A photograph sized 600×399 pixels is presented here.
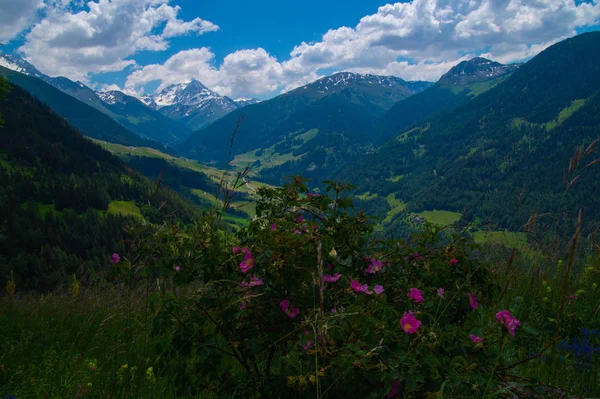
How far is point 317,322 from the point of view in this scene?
205cm

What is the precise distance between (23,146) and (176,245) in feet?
563

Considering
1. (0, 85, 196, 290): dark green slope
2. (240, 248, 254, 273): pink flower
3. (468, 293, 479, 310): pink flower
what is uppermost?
(240, 248, 254, 273): pink flower

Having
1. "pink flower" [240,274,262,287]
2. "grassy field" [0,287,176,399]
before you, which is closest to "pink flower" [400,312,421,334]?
"pink flower" [240,274,262,287]

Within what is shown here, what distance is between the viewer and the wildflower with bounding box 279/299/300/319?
2463mm

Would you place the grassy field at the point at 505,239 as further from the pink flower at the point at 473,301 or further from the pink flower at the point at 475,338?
the pink flower at the point at 475,338

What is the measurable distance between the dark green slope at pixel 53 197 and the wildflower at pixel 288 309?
3130 mm

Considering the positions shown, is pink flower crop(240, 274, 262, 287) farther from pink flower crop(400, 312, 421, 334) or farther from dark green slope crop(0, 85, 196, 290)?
dark green slope crop(0, 85, 196, 290)

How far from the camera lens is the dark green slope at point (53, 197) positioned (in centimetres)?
6862

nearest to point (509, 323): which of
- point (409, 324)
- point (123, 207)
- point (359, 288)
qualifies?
point (409, 324)

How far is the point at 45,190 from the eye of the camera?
116125mm

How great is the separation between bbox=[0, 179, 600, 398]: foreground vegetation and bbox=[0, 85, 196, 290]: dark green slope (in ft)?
7.63

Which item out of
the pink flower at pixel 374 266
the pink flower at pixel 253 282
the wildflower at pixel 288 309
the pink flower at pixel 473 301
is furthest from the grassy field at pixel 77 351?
the pink flower at pixel 473 301

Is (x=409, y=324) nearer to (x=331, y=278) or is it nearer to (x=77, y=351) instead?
(x=331, y=278)

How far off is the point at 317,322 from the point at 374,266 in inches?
40.3
